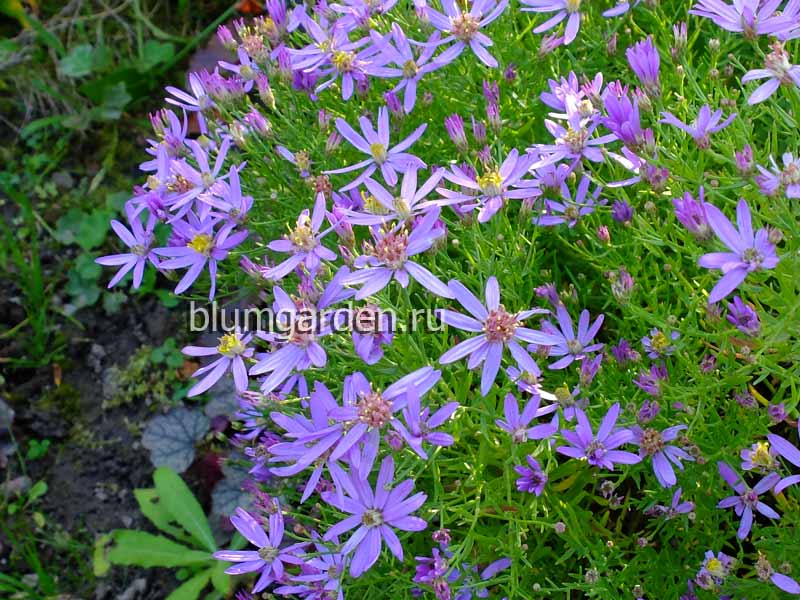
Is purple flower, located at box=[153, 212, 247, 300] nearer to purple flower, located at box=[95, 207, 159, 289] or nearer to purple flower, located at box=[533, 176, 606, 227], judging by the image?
purple flower, located at box=[95, 207, 159, 289]

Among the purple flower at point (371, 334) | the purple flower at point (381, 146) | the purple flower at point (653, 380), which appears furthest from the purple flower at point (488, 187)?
the purple flower at point (653, 380)

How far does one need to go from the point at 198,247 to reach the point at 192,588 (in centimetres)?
151

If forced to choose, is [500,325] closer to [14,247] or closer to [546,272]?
[546,272]

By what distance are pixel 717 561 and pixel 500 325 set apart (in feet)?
2.68

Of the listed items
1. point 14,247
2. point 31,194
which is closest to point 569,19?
point 14,247

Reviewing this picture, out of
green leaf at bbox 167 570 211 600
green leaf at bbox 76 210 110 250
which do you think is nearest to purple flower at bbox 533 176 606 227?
green leaf at bbox 167 570 211 600

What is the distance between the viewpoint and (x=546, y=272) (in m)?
2.57

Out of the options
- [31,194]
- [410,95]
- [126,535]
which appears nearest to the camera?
[410,95]

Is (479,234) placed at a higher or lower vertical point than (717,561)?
higher

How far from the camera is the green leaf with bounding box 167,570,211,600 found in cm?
329

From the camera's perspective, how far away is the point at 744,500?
226cm

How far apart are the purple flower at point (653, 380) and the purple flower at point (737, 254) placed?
0.40 m

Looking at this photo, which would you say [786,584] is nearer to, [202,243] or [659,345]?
[659,345]

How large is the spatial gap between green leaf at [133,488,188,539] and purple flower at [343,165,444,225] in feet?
6.08
